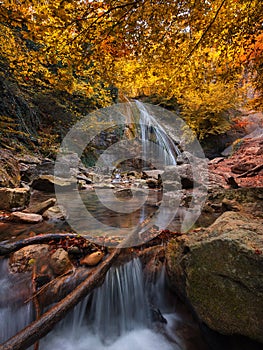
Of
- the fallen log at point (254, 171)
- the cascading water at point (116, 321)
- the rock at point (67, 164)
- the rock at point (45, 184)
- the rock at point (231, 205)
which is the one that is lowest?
the cascading water at point (116, 321)

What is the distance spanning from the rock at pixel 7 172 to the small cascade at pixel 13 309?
3655mm

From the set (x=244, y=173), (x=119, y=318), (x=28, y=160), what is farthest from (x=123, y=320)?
Result: (x=28, y=160)

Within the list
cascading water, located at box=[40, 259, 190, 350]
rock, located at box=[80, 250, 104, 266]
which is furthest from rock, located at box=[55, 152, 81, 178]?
cascading water, located at box=[40, 259, 190, 350]

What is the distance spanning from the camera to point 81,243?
2.95m

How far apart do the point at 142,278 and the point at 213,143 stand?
15.5 meters

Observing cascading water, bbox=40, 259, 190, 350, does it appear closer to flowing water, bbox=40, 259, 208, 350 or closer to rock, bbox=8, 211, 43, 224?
flowing water, bbox=40, 259, 208, 350

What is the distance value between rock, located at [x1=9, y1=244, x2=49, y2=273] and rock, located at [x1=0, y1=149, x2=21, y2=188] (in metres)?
3.25

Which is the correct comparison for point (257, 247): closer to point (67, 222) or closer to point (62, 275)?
point (62, 275)

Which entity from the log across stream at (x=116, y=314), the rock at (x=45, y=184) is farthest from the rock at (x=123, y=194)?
the log across stream at (x=116, y=314)

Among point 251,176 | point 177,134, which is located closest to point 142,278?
point 251,176

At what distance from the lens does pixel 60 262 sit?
8.12 ft

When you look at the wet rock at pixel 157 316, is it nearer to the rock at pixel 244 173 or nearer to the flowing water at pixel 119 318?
the flowing water at pixel 119 318

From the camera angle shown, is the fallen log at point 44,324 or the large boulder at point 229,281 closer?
the fallen log at point 44,324

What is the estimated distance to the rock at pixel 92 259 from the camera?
2.56 meters
